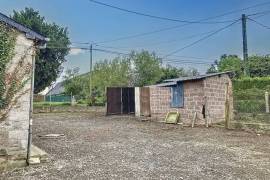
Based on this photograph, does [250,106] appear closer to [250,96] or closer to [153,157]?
[250,96]

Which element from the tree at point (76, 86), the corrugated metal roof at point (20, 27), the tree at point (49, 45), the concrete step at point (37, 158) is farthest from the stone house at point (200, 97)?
the tree at point (49, 45)

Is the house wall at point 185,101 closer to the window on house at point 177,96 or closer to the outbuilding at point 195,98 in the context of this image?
the outbuilding at point 195,98

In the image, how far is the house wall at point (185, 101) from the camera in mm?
15438

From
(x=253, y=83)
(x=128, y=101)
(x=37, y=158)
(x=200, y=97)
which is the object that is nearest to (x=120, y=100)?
(x=128, y=101)

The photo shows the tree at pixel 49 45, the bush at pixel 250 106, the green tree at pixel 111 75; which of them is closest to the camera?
the bush at pixel 250 106

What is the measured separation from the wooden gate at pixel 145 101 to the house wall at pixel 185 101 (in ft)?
6.11

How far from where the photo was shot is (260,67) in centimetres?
3584

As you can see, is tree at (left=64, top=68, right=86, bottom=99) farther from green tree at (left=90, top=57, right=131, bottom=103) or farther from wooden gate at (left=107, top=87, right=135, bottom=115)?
wooden gate at (left=107, top=87, right=135, bottom=115)

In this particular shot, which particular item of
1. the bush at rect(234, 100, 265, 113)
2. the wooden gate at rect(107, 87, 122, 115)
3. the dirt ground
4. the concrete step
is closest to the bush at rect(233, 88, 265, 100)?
the bush at rect(234, 100, 265, 113)

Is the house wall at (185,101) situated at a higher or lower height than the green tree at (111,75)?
lower

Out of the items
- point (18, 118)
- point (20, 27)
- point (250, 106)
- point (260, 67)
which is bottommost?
point (18, 118)

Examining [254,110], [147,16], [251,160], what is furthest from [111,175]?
[147,16]

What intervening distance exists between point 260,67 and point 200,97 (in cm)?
2356

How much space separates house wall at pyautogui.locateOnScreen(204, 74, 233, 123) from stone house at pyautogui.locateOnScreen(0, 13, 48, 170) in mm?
9624
